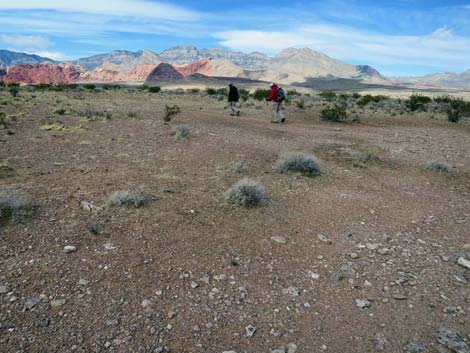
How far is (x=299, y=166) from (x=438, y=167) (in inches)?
169

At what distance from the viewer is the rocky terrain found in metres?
4.13

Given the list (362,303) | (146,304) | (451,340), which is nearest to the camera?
(451,340)

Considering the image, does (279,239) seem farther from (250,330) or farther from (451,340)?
(451,340)

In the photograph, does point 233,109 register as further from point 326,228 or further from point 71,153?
point 326,228

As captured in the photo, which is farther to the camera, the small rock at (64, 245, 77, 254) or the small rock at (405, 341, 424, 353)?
the small rock at (64, 245, 77, 254)

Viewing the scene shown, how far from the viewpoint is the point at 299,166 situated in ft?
31.5

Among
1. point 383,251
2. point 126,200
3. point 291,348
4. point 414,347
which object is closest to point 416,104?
point 383,251

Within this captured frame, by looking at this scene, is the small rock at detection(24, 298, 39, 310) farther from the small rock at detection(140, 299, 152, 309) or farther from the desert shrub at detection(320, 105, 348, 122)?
the desert shrub at detection(320, 105, 348, 122)

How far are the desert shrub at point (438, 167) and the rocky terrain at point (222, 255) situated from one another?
3cm

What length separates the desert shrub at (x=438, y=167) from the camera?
10484 mm

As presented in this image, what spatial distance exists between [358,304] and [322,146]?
28.8 feet

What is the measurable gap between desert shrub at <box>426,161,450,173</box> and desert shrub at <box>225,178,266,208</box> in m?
6.12

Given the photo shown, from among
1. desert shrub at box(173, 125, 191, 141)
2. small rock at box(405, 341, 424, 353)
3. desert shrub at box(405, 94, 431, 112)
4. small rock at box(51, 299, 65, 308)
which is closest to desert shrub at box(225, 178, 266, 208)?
small rock at box(51, 299, 65, 308)

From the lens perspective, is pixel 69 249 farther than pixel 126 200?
No
